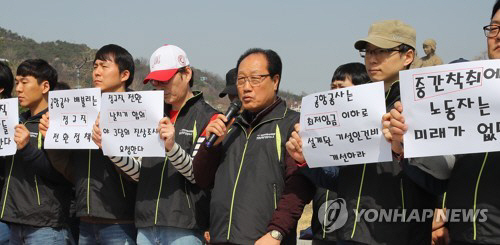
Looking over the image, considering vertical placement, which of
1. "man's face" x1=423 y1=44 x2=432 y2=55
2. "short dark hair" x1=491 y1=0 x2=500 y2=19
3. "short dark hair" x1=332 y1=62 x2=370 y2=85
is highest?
"short dark hair" x1=491 y1=0 x2=500 y2=19

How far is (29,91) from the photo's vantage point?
6.24 m

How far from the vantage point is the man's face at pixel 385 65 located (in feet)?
14.1

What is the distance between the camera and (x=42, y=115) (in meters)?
6.02

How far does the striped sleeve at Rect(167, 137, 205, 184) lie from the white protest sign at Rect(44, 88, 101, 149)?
922 millimetres

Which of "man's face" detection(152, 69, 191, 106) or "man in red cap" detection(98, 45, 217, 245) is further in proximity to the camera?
"man's face" detection(152, 69, 191, 106)

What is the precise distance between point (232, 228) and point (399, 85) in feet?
4.98

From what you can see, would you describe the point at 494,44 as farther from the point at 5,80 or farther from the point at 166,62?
the point at 5,80

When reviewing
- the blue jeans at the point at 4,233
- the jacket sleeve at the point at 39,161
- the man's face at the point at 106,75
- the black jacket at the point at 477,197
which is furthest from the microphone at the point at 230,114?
the blue jeans at the point at 4,233

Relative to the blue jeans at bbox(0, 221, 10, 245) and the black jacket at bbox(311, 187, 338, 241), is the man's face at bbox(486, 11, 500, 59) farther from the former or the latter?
the blue jeans at bbox(0, 221, 10, 245)

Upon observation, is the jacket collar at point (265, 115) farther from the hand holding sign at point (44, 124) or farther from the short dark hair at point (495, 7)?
the hand holding sign at point (44, 124)

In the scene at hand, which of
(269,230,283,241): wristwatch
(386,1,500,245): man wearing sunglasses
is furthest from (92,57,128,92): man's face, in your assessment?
(386,1,500,245): man wearing sunglasses

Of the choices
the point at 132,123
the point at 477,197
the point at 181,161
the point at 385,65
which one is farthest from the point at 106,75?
the point at 477,197

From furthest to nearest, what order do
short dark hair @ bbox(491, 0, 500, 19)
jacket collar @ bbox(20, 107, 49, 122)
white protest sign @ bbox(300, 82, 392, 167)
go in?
jacket collar @ bbox(20, 107, 49, 122) → white protest sign @ bbox(300, 82, 392, 167) → short dark hair @ bbox(491, 0, 500, 19)

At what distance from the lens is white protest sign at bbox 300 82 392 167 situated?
3.97m
